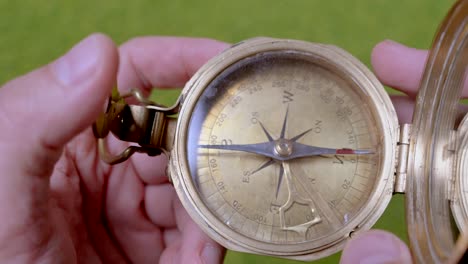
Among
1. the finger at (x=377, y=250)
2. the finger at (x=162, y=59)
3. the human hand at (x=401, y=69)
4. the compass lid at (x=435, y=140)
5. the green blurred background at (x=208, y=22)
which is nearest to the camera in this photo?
the finger at (x=377, y=250)

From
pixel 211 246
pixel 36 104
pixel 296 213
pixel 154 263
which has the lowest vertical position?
pixel 154 263

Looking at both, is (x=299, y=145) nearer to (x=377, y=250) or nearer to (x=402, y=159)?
(x=402, y=159)

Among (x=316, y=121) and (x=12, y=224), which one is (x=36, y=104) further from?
(x=316, y=121)

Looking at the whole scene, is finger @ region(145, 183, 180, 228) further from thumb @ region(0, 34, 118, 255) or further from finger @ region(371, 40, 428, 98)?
finger @ region(371, 40, 428, 98)

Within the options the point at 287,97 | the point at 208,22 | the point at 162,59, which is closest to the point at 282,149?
the point at 287,97

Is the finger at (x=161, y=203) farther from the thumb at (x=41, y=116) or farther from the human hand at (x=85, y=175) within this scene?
the thumb at (x=41, y=116)

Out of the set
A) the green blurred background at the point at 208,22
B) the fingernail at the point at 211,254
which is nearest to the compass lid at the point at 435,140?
the fingernail at the point at 211,254

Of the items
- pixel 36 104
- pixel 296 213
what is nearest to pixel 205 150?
pixel 296 213
